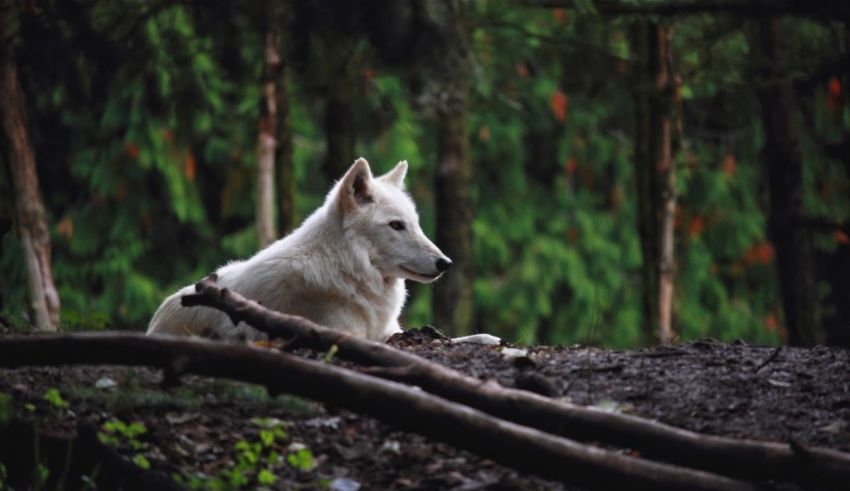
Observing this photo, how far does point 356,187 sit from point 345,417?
7.60 ft

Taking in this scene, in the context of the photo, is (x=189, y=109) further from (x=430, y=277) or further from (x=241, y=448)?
(x=241, y=448)

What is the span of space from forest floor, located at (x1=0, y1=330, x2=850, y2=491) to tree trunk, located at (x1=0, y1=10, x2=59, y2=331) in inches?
187

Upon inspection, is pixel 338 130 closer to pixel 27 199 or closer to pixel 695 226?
pixel 27 199

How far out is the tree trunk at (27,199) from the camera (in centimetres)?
994

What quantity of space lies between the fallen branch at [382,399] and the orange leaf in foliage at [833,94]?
11136 mm

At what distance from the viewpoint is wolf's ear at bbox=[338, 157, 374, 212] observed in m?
6.96

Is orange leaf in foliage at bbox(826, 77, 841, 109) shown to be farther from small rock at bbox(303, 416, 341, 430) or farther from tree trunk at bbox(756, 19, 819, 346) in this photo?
small rock at bbox(303, 416, 341, 430)

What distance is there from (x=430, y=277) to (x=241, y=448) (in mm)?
2619

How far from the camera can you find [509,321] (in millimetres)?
19797

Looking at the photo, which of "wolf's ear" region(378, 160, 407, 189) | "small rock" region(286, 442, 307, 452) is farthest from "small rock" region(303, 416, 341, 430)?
"wolf's ear" region(378, 160, 407, 189)

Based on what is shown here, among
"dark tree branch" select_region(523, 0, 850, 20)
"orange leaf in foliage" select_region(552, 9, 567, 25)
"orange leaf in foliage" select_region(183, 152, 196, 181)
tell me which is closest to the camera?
"dark tree branch" select_region(523, 0, 850, 20)

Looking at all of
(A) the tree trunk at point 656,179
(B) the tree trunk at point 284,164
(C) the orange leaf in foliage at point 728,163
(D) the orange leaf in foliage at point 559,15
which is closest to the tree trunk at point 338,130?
(B) the tree trunk at point 284,164

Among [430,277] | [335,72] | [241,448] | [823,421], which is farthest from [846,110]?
[241,448]

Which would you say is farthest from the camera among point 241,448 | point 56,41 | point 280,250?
point 56,41
